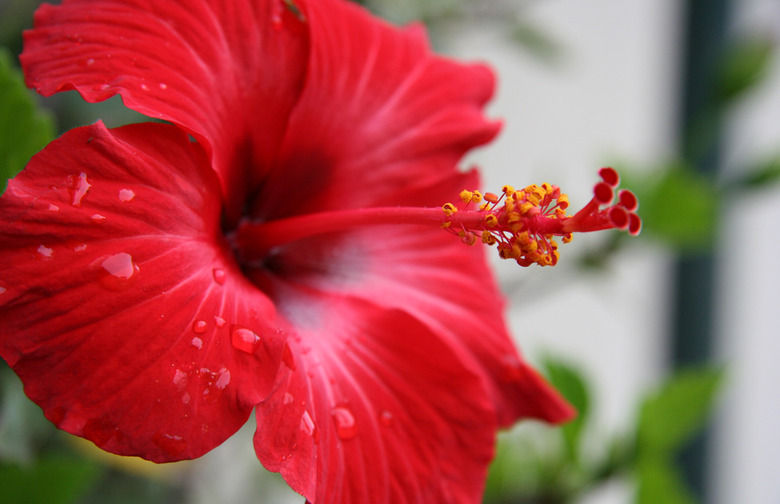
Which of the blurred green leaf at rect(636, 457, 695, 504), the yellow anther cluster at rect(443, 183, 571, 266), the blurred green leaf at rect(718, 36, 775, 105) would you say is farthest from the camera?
the blurred green leaf at rect(718, 36, 775, 105)

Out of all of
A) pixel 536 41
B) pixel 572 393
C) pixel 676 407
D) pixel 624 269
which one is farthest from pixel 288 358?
pixel 624 269

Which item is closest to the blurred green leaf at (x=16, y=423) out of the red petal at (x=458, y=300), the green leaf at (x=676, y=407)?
the red petal at (x=458, y=300)

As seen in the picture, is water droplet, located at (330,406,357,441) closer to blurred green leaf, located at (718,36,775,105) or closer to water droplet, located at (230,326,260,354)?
water droplet, located at (230,326,260,354)

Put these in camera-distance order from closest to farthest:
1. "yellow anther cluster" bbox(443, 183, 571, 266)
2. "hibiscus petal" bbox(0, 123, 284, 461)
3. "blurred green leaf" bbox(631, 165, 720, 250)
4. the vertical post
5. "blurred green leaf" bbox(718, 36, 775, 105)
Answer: "hibiscus petal" bbox(0, 123, 284, 461) → "yellow anther cluster" bbox(443, 183, 571, 266) → "blurred green leaf" bbox(631, 165, 720, 250) → "blurred green leaf" bbox(718, 36, 775, 105) → the vertical post

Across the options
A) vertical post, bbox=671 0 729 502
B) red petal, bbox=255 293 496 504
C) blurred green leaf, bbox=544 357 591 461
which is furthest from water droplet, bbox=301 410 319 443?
vertical post, bbox=671 0 729 502

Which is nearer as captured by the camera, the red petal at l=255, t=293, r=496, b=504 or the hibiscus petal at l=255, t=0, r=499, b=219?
the red petal at l=255, t=293, r=496, b=504
